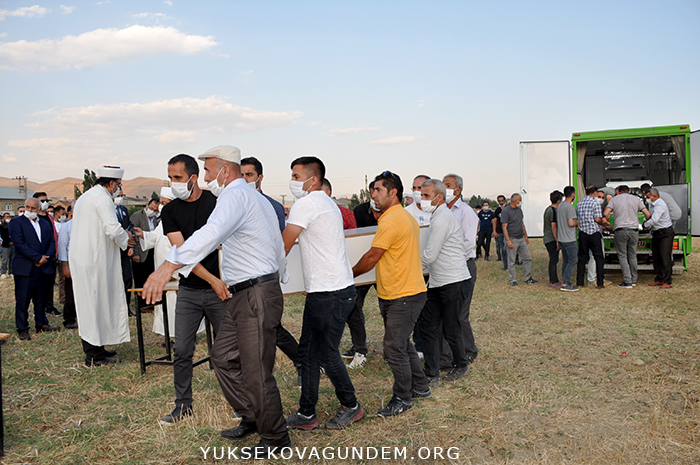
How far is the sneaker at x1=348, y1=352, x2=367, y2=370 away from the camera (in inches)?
222

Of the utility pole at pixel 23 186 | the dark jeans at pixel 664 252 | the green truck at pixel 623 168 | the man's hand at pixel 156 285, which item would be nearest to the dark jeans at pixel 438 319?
the man's hand at pixel 156 285

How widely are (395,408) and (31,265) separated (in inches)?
249

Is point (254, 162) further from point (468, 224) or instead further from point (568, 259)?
point (568, 259)

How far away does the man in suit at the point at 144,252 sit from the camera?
935cm

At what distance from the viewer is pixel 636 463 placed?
3396mm

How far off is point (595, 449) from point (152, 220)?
8681 mm

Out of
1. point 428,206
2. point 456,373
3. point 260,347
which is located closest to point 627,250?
point 456,373

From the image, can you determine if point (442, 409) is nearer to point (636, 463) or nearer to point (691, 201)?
point (636, 463)

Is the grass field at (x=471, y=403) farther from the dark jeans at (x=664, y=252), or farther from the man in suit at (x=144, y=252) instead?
the dark jeans at (x=664, y=252)

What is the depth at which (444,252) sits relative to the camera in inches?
198

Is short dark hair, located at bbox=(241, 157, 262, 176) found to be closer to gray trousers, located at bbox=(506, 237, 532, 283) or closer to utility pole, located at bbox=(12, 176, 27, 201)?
gray trousers, located at bbox=(506, 237, 532, 283)

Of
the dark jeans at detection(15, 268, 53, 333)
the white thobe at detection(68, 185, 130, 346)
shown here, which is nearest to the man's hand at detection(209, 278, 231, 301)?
the white thobe at detection(68, 185, 130, 346)

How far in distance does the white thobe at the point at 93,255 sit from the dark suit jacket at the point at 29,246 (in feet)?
8.33

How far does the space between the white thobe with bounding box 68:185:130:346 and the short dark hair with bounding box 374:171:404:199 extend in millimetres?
3128
